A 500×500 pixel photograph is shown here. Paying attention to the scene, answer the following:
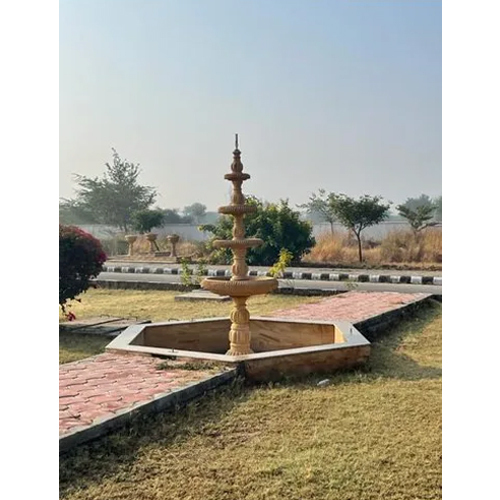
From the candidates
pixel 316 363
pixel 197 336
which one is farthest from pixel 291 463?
pixel 197 336

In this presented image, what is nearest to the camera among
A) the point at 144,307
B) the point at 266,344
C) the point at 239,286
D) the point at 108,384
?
the point at 108,384

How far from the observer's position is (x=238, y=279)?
14.0 feet

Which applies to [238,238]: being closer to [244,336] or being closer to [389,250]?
[244,336]

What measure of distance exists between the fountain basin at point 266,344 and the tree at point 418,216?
989cm

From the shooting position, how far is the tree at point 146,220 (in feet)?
63.8

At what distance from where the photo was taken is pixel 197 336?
526cm

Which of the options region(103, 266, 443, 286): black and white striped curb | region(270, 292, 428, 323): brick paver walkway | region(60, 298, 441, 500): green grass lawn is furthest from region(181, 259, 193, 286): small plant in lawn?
region(60, 298, 441, 500): green grass lawn

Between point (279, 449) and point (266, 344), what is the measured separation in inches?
109

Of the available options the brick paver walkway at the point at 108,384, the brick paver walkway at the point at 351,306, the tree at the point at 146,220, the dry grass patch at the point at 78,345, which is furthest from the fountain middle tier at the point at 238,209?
the tree at the point at 146,220

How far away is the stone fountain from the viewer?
13.8 ft

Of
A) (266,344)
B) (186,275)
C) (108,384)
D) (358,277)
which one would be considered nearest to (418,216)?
Result: (358,277)

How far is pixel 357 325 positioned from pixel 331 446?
285 centimetres

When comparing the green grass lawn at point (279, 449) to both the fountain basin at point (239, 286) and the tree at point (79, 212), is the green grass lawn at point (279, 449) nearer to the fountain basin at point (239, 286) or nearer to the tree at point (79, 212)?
the fountain basin at point (239, 286)
